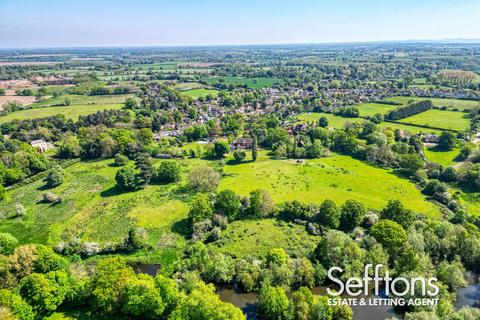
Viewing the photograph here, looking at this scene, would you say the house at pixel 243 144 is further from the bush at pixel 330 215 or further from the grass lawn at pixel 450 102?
the grass lawn at pixel 450 102

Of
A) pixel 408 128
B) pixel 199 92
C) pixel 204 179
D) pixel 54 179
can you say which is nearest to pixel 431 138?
pixel 408 128

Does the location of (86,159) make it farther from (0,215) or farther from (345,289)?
(345,289)

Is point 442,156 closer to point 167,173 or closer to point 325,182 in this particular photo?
point 325,182

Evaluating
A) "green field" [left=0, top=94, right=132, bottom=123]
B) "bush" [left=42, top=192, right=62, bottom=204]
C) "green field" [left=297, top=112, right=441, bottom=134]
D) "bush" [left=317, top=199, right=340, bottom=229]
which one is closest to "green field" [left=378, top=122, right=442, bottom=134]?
"green field" [left=297, top=112, right=441, bottom=134]

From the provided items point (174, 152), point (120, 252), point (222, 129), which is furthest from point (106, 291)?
point (222, 129)

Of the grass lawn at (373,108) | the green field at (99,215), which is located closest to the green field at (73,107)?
the green field at (99,215)
